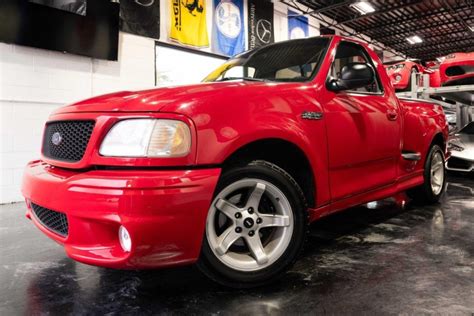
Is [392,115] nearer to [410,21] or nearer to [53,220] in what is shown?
[53,220]

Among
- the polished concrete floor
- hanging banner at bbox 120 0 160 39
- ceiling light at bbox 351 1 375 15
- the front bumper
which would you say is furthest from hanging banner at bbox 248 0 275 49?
the front bumper

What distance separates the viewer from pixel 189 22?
7012 millimetres

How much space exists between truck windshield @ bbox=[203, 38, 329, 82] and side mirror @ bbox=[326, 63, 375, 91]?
154 mm

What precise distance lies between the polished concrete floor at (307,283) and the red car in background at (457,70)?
4.11 meters

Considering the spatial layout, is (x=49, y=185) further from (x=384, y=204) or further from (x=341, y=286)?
(x=384, y=204)

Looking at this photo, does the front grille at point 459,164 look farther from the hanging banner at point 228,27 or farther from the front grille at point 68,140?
the front grille at point 68,140

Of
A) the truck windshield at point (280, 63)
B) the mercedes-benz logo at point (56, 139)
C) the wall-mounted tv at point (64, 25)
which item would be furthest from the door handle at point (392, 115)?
the wall-mounted tv at point (64, 25)

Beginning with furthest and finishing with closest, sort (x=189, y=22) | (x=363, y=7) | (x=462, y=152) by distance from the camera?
(x=363, y=7) → (x=189, y=22) → (x=462, y=152)

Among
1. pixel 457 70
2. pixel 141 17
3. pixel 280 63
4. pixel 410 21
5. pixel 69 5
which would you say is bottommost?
pixel 280 63

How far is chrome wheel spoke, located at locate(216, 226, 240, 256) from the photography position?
169cm

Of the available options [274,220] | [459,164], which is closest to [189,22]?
[459,164]

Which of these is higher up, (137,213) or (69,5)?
(69,5)

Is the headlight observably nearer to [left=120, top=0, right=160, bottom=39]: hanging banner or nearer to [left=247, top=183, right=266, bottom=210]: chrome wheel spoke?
[left=247, top=183, right=266, bottom=210]: chrome wheel spoke

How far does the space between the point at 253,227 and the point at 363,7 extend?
1073 cm
